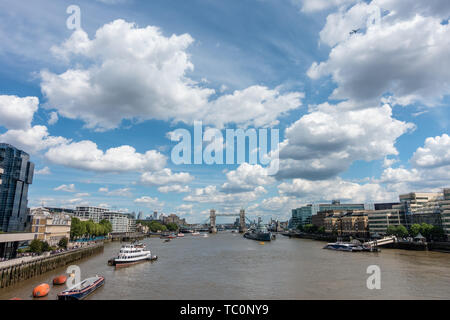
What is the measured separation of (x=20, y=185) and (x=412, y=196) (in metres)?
199

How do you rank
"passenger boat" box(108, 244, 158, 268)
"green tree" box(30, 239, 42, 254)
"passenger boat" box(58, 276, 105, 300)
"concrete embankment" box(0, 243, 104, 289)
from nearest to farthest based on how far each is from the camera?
"passenger boat" box(58, 276, 105, 300), "concrete embankment" box(0, 243, 104, 289), "green tree" box(30, 239, 42, 254), "passenger boat" box(108, 244, 158, 268)

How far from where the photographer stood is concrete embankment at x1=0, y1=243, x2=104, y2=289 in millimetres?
38656

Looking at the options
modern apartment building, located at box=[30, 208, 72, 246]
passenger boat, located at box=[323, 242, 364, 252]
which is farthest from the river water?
passenger boat, located at box=[323, 242, 364, 252]

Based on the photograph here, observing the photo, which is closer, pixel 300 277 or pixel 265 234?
pixel 300 277

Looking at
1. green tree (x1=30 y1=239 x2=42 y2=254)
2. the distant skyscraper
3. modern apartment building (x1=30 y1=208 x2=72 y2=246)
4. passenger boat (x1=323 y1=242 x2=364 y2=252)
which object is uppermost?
the distant skyscraper

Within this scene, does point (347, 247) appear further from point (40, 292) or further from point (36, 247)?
point (40, 292)

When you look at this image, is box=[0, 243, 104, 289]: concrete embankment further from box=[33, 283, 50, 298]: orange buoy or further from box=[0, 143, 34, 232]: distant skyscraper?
box=[0, 143, 34, 232]: distant skyscraper

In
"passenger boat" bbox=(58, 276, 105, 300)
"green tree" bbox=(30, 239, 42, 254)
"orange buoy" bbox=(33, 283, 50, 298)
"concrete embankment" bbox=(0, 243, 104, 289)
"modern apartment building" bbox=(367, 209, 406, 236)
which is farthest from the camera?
"modern apartment building" bbox=(367, 209, 406, 236)

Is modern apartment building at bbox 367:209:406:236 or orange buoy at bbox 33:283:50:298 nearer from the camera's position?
orange buoy at bbox 33:283:50:298

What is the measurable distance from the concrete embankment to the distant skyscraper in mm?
104499

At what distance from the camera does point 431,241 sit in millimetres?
89250
